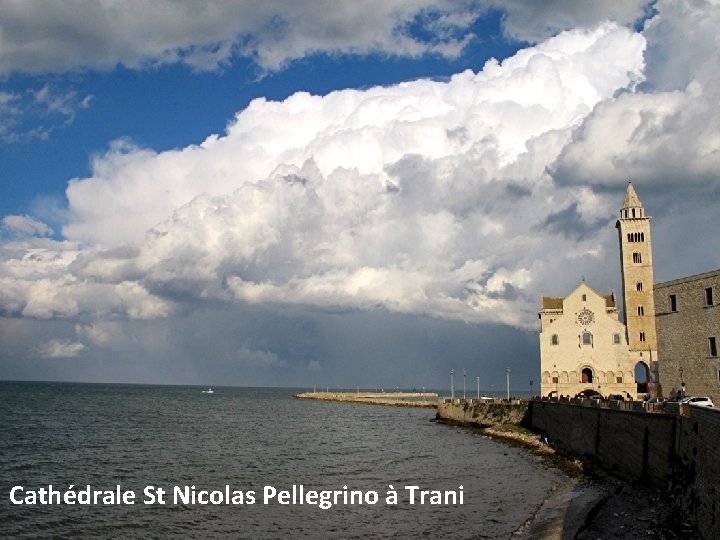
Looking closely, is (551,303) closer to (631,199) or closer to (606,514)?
(631,199)

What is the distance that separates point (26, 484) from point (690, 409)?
36.3 meters

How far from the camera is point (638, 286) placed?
276 feet

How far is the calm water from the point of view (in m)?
29.7

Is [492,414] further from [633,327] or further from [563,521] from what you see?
[563,521]

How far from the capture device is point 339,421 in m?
97.4

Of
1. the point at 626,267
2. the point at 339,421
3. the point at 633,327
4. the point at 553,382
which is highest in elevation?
the point at 626,267

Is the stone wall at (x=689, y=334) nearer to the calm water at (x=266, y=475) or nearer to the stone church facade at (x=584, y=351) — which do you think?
the calm water at (x=266, y=475)

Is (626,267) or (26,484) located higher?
(626,267)

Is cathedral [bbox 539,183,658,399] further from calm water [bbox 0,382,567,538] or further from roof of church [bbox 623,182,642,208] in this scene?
calm water [bbox 0,382,567,538]

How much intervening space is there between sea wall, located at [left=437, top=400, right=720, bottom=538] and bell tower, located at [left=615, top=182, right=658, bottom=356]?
26.9 meters

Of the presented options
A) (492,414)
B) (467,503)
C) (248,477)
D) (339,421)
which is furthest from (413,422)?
(467,503)

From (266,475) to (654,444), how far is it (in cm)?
2355

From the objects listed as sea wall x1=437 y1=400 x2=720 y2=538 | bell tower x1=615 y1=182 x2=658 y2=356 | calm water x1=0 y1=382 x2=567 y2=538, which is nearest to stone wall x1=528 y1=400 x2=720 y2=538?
sea wall x1=437 y1=400 x2=720 y2=538

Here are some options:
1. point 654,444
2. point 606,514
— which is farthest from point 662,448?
point 606,514
